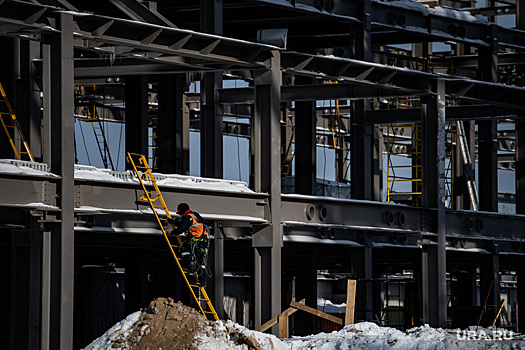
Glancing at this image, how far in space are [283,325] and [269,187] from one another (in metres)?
2.93

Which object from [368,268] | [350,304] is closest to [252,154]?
[368,268]

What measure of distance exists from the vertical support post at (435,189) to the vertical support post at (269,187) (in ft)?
17.3

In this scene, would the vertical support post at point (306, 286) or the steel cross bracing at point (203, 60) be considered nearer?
the steel cross bracing at point (203, 60)

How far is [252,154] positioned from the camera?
91.2 feet

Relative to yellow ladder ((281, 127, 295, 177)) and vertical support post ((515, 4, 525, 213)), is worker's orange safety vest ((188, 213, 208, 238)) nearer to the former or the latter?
vertical support post ((515, 4, 525, 213))

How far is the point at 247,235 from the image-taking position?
2500 centimetres

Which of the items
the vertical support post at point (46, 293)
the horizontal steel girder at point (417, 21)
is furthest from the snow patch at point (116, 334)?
the horizontal steel girder at point (417, 21)

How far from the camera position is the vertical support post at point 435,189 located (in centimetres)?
2423

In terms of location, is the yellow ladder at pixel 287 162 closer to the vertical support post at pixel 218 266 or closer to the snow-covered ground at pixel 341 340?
the vertical support post at pixel 218 266

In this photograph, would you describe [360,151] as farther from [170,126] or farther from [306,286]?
[170,126]

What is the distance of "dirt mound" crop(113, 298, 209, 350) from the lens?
1638 centimetres

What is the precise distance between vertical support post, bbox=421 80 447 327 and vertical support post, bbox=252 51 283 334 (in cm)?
527

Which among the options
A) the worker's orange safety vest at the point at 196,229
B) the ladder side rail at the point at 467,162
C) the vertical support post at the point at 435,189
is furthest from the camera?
the ladder side rail at the point at 467,162

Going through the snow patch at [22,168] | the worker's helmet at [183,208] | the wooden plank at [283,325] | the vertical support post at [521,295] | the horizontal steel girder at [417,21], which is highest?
the horizontal steel girder at [417,21]
